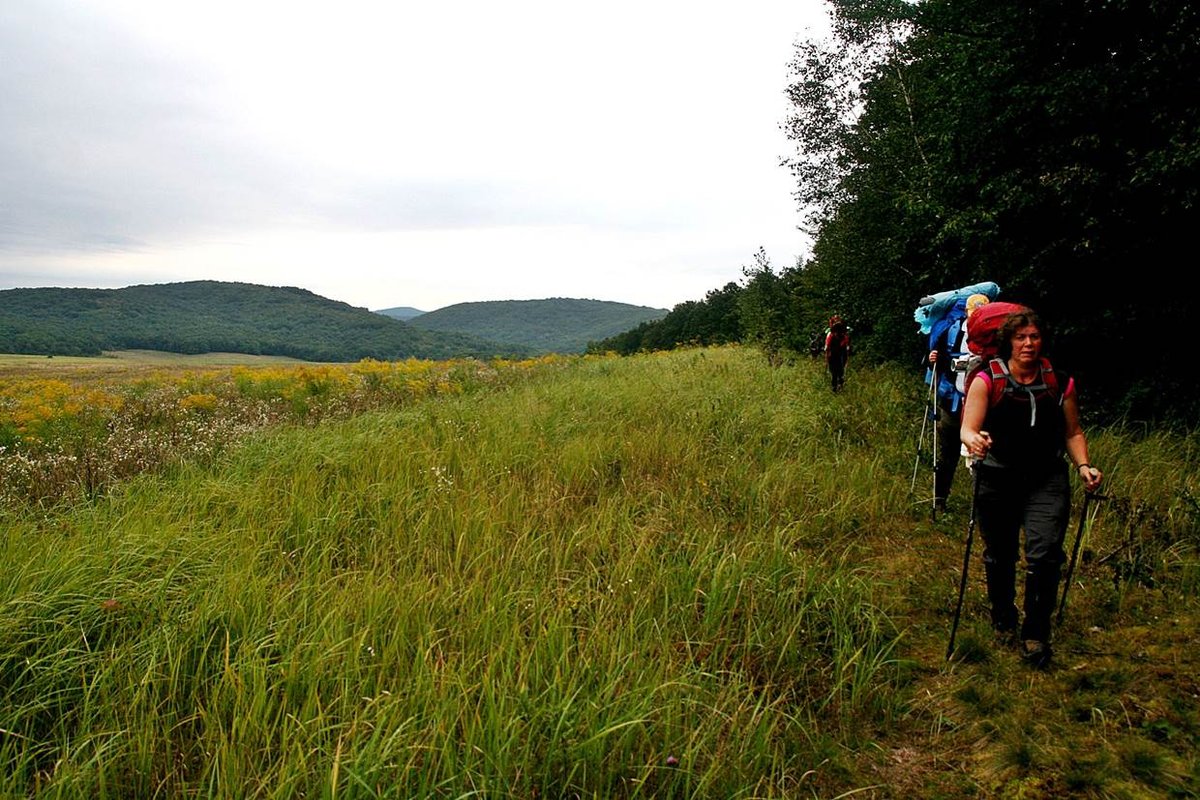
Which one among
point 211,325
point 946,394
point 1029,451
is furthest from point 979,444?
point 211,325

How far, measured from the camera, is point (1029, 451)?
2707mm

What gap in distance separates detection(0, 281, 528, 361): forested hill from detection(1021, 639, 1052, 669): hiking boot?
2261 inches

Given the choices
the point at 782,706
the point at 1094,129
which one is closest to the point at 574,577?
the point at 782,706

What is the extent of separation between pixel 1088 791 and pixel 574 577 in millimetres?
2237

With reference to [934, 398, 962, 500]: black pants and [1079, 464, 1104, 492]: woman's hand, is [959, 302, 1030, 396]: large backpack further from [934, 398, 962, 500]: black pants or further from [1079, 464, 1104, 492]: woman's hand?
[934, 398, 962, 500]: black pants

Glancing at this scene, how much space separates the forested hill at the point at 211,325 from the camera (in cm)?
7706

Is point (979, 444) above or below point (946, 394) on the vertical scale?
below

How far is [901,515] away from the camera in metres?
4.58

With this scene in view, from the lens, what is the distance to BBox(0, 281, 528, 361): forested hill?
7706cm

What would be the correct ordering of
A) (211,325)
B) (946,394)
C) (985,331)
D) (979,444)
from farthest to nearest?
1. (211,325)
2. (946,394)
3. (985,331)
4. (979,444)

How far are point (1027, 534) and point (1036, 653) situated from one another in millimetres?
558

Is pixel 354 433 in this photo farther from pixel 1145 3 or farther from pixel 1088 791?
pixel 1145 3

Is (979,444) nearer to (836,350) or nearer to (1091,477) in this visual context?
(1091,477)

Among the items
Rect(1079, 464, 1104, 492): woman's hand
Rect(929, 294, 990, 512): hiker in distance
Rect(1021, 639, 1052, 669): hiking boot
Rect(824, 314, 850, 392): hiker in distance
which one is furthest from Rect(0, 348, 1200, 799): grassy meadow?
Rect(824, 314, 850, 392): hiker in distance
